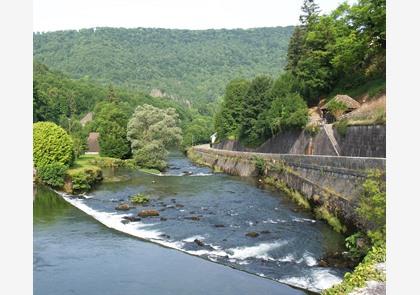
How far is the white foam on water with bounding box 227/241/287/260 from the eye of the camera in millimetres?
23047

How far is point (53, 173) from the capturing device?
43.3m

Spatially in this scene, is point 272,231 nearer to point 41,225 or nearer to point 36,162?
point 41,225

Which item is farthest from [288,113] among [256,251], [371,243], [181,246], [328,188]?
[371,243]

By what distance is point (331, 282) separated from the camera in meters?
19.3

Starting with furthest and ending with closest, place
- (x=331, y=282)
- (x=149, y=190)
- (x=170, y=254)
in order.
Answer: (x=149, y=190), (x=170, y=254), (x=331, y=282)

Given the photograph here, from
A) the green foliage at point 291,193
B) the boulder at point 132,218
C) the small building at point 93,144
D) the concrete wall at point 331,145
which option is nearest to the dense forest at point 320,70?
the concrete wall at point 331,145

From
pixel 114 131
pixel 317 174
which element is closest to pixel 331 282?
pixel 317 174

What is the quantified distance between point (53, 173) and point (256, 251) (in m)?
26.5

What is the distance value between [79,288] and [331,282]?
1096 cm

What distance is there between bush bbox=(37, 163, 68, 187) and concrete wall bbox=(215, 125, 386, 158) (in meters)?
24.9

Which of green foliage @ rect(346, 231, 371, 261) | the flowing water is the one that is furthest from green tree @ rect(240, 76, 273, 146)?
green foliage @ rect(346, 231, 371, 261)

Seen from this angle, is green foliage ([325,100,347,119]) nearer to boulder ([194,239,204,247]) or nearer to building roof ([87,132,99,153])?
boulder ([194,239,204,247])

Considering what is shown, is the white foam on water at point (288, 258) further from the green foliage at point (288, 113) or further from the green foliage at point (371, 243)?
the green foliage at point (288, 113)

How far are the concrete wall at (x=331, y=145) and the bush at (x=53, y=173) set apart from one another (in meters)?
24.9
